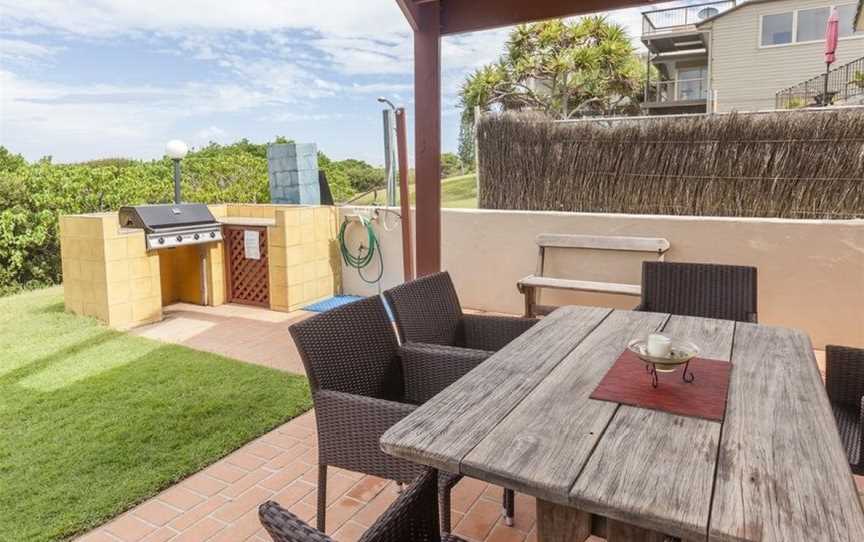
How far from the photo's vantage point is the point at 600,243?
4.89m

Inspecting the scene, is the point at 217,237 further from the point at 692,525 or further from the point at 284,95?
the point at 284,95

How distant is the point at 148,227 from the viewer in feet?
16.6

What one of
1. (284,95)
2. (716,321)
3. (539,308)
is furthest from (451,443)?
(284,95)

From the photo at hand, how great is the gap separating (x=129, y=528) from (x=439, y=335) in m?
1.40

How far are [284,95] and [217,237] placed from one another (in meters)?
11.6

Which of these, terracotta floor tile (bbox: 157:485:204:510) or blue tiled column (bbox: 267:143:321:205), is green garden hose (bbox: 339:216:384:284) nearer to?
blue tiled column (bbox: 267:143:321:205)

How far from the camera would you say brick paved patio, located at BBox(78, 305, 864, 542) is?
2.15 meters

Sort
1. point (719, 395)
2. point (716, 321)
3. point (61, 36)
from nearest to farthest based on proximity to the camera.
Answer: point (719, 395)
point (716, 321)
point (61, 36)

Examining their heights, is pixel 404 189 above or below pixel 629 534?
above

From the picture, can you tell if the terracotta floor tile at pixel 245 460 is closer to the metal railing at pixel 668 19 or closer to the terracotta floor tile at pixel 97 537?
the terracotta floor tile at pixel 97 537

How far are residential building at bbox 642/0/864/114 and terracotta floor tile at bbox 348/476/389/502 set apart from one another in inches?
482

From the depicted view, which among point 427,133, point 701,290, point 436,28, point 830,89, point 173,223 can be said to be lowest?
point 701,290

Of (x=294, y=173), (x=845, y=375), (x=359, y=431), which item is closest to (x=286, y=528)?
(x=359, y=431)

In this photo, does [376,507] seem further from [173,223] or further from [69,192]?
[69,192]
